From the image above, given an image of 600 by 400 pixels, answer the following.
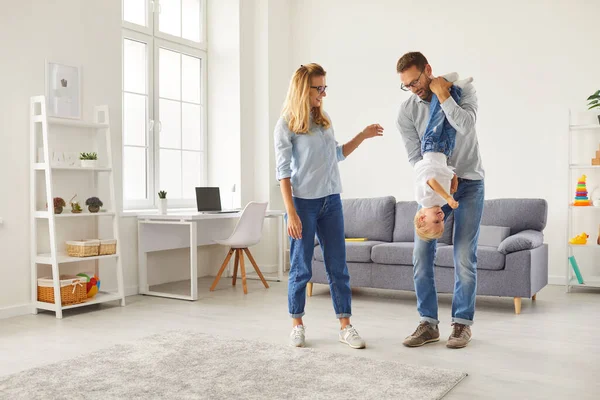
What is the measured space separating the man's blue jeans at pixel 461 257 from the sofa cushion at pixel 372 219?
6.51 feet

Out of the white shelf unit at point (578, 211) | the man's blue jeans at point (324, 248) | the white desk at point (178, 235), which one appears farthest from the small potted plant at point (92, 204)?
the white shelf unit at point (578, 211)

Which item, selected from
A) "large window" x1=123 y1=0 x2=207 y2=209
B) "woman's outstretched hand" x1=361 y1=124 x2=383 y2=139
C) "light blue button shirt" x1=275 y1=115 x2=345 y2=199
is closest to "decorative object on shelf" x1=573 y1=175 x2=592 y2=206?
"woman's outstretched hand" x1=361 y1=124 x2=383 y2=139

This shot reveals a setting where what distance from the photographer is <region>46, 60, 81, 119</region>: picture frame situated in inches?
176

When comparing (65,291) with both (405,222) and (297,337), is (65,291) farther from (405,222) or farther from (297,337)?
(405,222)

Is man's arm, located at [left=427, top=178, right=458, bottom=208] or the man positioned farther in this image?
the man

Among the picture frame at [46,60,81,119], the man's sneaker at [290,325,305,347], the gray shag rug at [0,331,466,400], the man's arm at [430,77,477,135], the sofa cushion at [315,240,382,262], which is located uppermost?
the picture frame at [46,60,81,119]

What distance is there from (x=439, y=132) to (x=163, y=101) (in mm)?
3621

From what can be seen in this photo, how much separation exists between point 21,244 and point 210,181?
7.78 feet

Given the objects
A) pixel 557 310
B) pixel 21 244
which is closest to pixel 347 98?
pixel 557 310

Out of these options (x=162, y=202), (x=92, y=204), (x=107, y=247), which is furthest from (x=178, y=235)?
(x=92, y=204)

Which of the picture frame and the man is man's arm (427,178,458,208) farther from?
the picture frame

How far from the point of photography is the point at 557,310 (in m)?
4.27

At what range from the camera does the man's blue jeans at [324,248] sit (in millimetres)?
3109

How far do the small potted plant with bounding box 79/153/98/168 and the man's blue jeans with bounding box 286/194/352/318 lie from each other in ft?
6.64
